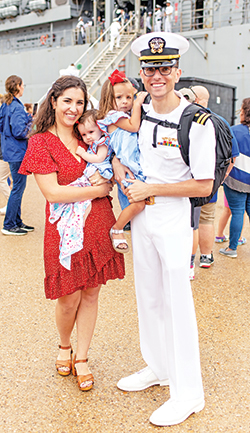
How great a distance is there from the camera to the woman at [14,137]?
5457 millimetres

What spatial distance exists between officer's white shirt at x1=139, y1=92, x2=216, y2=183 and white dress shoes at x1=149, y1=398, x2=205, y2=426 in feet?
4.11

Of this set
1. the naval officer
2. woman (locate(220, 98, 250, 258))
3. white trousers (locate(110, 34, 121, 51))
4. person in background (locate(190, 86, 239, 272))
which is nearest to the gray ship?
white trousers (locate(110, 34, 121, 51))

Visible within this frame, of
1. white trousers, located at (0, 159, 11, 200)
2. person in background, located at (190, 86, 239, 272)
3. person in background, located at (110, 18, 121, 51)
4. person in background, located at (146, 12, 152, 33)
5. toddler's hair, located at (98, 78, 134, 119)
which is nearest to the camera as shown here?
toddler's hair, located at (98, 78, 134, 119)

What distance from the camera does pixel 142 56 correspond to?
1.93 m

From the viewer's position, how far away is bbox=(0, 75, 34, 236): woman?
5457mm

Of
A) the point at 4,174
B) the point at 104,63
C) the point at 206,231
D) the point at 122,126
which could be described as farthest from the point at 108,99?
the point at 104,63

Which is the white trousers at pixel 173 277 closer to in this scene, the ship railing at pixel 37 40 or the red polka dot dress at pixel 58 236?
the red polka dot dress at pixel 58 236

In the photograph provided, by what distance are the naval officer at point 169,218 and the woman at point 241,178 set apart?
2.57 metres

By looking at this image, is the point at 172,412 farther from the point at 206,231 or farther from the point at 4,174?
the point at 4,174

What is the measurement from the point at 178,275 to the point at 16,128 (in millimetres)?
4160

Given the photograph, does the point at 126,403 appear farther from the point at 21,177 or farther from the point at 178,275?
the point at 21,177

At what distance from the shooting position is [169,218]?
2066 mm

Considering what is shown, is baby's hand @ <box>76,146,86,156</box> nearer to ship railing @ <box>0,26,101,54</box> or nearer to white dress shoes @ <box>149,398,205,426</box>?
white dress shoes @ <box>149,398,205,426</box>

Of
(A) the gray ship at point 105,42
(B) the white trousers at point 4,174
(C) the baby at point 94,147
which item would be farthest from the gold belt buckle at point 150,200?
(A) the gray ship at point 105,42
